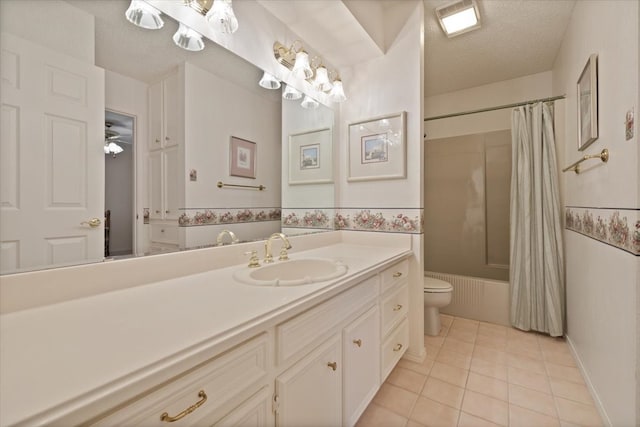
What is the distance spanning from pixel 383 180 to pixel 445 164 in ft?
4.92

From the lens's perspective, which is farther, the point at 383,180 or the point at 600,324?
the point at 383,180

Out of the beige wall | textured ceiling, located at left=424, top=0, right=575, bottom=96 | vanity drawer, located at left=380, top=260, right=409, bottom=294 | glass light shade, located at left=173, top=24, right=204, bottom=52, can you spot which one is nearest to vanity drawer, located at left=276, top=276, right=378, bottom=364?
vanity drawer, located at left=380, top=260, right=409, bottom=294

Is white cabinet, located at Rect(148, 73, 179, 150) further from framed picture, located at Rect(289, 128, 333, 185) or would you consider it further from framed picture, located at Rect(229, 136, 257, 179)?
framed picture, located at Rect(289, 128, 333, 185)

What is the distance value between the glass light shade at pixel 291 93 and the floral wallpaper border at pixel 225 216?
0.70 meters

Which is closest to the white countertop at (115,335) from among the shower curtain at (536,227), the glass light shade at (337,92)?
the glass light shade at (337,92)

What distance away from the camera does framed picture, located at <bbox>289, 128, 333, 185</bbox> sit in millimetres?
1780

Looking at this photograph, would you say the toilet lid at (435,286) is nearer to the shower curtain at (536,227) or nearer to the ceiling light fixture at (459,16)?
the shower curtain at (536,227)

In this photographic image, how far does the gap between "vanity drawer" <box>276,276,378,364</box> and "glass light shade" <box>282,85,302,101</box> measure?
3.89ft

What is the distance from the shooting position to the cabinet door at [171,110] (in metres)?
1.05

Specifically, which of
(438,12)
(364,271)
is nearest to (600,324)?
(364,271)

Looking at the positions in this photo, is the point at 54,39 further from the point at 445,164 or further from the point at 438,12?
the point at 445,164

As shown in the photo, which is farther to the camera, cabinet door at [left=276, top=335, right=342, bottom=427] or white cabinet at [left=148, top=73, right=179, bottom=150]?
white cabinet at [left=148, top=73, right=179, bottom=150]

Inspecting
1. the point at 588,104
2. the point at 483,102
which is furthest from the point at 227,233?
the point at 483,102

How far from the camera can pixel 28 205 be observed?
75 centimetres
